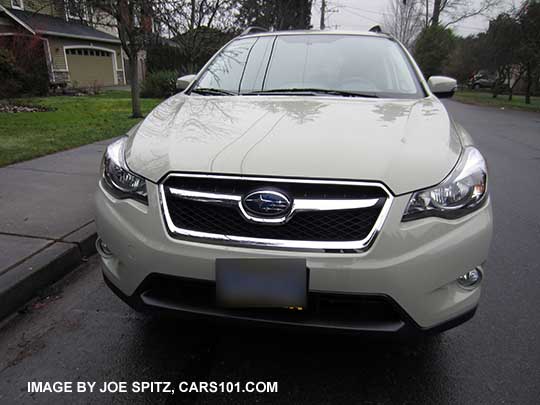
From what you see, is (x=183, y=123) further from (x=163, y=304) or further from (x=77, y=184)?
(x=77, y=184)

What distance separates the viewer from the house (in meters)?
19.5

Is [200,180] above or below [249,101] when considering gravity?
below

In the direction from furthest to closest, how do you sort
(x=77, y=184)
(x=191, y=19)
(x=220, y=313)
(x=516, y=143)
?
(x=191, y=19)
(x=516, y=143)
(x=77, y=184)
(x=220, y=313)

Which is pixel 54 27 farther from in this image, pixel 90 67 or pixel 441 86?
pixel 441 86

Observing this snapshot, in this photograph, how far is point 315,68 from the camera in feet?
9.88

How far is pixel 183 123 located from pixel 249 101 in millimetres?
541

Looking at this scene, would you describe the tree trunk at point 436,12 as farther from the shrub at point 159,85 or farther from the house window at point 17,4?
the house window at point 17,4

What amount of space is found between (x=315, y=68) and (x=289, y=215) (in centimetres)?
175

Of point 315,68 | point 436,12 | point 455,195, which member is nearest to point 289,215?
point 455,195

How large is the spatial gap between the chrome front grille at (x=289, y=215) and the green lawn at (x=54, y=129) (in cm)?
470

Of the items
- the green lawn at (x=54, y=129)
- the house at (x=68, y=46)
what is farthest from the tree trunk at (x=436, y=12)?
the green lawn at (x=54, y=129)

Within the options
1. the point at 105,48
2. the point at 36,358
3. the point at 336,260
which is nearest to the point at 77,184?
the point at 36,358

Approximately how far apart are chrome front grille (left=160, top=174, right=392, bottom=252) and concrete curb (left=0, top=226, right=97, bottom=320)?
1.44 metres

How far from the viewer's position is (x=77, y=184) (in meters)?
4.54
